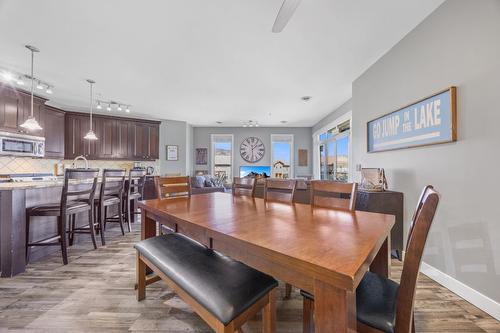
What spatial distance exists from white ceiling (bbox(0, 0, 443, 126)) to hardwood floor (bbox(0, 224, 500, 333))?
2.54 metres

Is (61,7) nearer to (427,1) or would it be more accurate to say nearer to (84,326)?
(84,326)

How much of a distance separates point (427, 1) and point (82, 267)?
4.26 meters

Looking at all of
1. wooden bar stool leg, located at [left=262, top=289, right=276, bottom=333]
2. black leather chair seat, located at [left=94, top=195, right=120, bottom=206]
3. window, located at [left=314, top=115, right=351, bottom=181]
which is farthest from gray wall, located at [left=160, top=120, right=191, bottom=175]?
wooden bar stool leg, located at [left=262, top=289, right=276, bottom=333]

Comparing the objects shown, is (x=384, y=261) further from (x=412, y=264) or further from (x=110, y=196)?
(x=110, y=196)

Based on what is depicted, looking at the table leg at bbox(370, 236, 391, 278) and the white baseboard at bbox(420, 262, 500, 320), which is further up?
the table leg at bbox(370, 236, 391, 278)

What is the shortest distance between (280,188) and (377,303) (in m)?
1.19

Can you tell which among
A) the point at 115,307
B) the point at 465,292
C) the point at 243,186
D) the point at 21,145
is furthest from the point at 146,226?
the point at 21,145

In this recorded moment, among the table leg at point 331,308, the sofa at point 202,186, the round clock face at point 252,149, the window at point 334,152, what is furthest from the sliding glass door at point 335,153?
the table leg at point 331,308

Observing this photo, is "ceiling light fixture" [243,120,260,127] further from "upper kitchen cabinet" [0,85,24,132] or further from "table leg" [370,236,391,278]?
"table leg" [370,236,391,278]

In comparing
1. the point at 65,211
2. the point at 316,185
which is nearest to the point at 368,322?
the point at 316,185

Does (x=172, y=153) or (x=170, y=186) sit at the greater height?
(x=172, y=153)

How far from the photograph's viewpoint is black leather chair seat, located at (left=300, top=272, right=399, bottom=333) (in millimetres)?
805

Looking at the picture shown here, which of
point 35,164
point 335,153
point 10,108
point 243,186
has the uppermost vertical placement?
point 10,108

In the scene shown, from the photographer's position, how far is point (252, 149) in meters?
7.48
